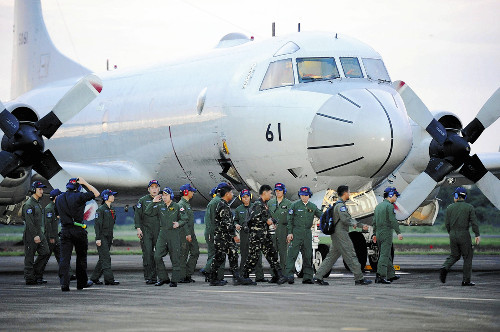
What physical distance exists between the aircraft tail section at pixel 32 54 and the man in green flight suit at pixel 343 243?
1541cm

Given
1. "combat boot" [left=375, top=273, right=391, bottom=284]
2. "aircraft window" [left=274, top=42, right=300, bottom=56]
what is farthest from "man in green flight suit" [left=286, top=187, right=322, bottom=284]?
"aircraft window" [left=274, top=42, right=300, bottom=56]

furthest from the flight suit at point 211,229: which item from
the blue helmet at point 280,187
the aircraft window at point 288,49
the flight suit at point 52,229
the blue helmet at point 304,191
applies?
the aircraft window at point 288,49

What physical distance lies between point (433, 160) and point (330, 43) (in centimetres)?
336

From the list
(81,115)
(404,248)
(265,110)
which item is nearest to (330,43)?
(265,110)

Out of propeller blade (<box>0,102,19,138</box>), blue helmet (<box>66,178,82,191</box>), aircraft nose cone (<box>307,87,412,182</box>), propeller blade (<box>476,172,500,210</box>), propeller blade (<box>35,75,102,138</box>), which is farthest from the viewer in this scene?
propeller blade (<box>476,172,500,210</box>)

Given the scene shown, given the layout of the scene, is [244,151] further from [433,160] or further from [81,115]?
[81,115]

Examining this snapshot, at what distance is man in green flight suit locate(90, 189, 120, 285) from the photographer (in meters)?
19.2

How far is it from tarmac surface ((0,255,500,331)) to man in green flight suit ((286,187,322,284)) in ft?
1.61

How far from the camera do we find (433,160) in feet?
68.3

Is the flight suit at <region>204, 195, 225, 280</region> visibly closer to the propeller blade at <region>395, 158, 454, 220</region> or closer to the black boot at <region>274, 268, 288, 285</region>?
the black boot at <region>274, 268, 288, 285</region>

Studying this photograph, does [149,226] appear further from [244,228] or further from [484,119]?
[484,119]

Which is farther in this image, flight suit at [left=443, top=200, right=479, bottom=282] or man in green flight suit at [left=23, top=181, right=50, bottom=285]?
man in green flight suit at [left=23, top=181, right=50, bottom=285]

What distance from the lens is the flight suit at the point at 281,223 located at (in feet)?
64.5

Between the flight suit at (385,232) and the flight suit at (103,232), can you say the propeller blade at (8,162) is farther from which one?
the flight suit at (385,232)
